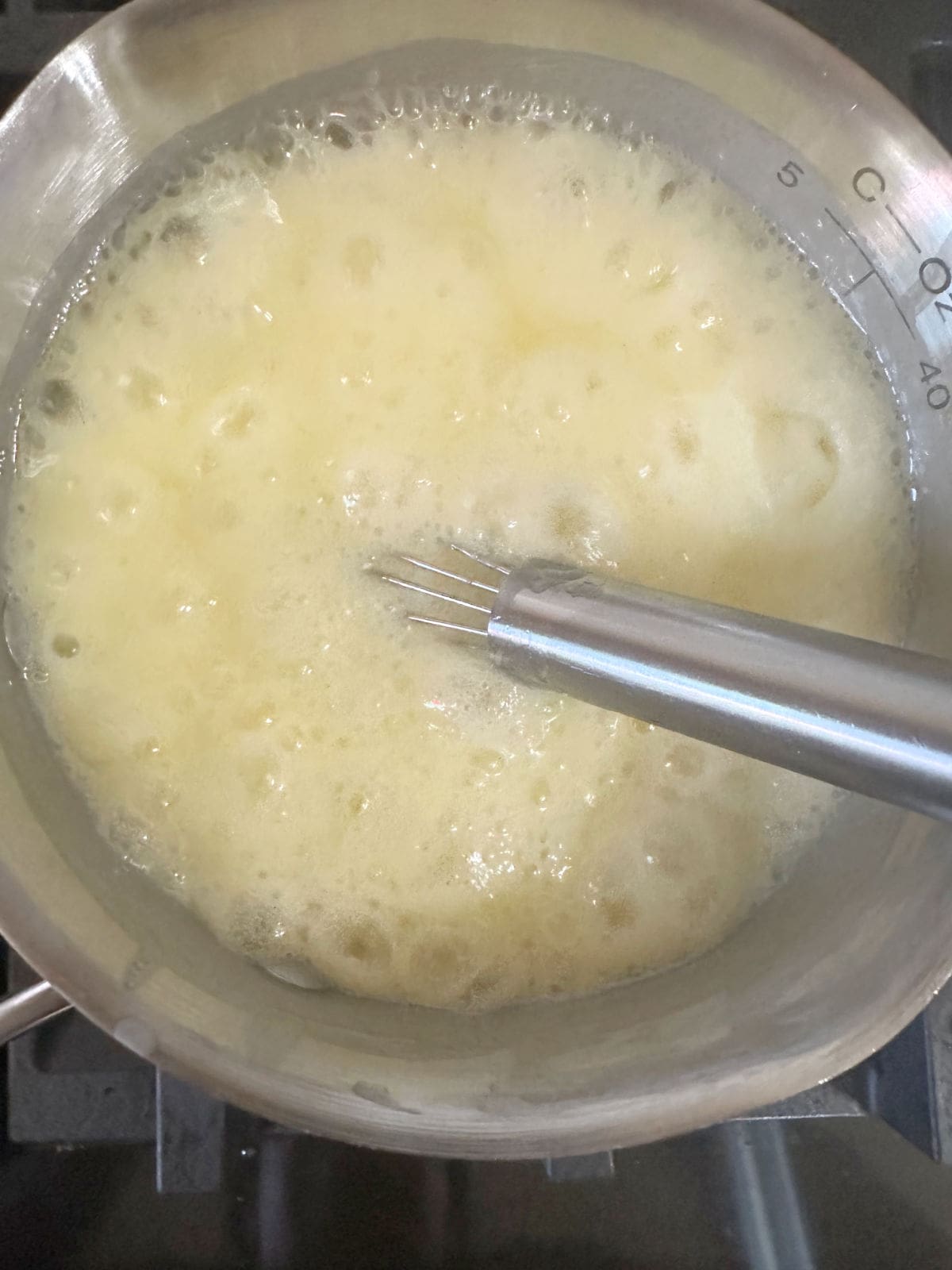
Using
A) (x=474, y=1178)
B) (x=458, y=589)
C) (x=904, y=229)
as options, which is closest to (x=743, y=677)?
(x=458, y=589)

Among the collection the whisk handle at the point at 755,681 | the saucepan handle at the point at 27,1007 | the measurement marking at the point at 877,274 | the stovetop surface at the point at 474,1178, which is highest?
the measurement marking at the point at 877,274

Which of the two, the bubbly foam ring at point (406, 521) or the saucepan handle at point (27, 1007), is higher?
the bubbly foam ring at point (406, 521)

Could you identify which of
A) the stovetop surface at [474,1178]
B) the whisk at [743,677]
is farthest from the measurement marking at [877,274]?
the whisk at [743,677]

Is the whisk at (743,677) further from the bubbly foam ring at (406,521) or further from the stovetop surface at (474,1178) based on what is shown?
the stovetop surface at (474,1178)

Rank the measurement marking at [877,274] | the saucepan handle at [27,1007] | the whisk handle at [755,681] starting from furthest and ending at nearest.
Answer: the measurement marking at [877,274] → the saucepan handle at [27,1007] → the whisk handle at [755,681]

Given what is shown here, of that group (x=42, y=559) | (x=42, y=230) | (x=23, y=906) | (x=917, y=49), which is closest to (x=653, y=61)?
(x=917, y=49)

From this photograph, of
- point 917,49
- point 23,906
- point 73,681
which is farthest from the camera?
point 917,49

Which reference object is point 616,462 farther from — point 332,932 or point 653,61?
point 332,932
